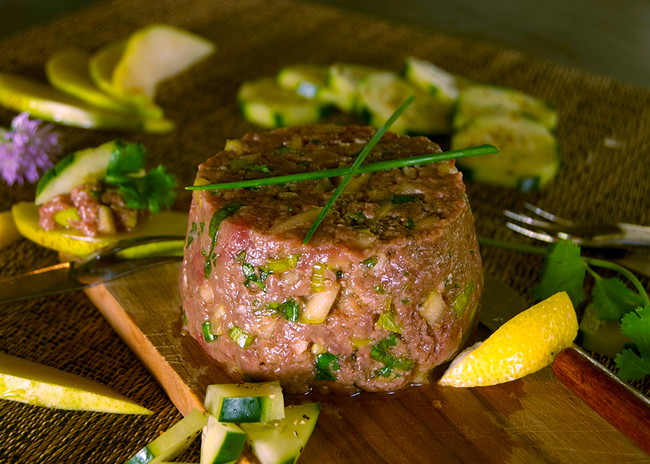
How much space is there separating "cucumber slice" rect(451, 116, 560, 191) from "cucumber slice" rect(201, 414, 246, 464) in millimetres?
2372

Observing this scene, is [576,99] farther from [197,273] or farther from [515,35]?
[197,273]

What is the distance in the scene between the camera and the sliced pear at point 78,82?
15.9 feet

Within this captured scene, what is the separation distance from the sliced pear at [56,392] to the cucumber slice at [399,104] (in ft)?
7.79

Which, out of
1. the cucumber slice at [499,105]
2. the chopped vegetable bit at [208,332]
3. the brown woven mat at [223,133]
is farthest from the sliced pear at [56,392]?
the cucumber slice at [499,105]

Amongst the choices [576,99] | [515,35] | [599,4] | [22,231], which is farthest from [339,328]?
[599,4]

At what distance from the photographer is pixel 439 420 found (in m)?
2.73

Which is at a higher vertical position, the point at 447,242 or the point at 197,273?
the point at 447,242

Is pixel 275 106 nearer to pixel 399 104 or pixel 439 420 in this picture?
pixel 399 104

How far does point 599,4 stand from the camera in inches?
309

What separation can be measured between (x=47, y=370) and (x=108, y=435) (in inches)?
13.4

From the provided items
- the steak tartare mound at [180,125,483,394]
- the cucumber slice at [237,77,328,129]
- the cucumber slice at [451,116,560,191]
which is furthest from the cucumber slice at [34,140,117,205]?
the cucumber slice at [451,116,560,191]

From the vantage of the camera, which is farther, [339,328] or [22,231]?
[22,231]

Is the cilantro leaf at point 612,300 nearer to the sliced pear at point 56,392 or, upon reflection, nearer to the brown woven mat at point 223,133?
the brown woven mat at point 223,133

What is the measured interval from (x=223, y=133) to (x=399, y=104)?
1.04m
